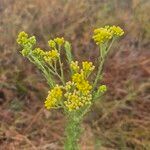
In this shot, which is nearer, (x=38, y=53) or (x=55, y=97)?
(x=55, y=97)

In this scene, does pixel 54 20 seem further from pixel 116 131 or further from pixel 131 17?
pixel 116 131

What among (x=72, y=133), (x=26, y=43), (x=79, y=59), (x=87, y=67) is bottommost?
(x=72, y=133)

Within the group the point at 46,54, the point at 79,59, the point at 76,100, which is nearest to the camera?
the point at 76,100

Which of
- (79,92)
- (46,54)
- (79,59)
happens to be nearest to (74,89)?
(79,92)

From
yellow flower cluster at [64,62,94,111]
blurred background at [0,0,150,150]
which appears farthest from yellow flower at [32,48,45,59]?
blurred background at [0,0,150,150]

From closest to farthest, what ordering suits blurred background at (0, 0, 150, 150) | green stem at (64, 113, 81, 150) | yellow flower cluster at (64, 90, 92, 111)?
yellow flower cluster at (64, 90, 92, 111)
green stem at (64, 113, 81, 150)
blurred background at (0, 0, 150, 150)

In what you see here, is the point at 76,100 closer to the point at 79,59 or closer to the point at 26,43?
the point at 26,43

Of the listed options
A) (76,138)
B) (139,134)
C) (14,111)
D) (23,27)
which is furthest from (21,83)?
(76,138)

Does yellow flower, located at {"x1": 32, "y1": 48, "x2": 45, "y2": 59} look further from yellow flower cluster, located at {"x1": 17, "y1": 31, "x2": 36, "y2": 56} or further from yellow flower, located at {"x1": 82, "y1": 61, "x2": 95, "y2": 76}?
yellow flower, located at {"x1": 82, "y1": 61, "x2": 95, "y2": 76}

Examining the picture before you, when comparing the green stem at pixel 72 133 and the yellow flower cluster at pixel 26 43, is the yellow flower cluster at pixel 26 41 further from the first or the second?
the green stem at pixel 72 133
